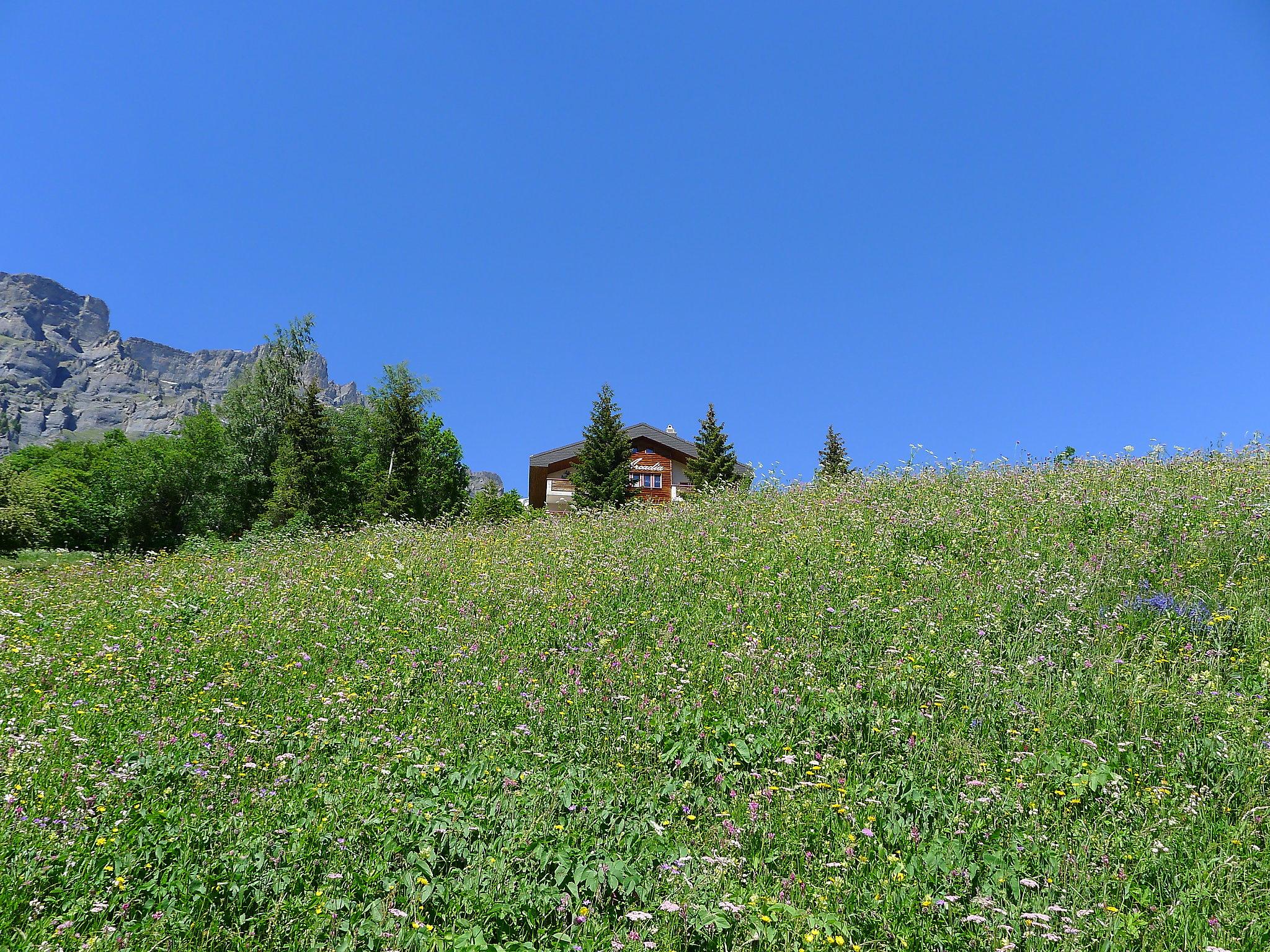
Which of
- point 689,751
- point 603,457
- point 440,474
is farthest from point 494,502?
point 689,751

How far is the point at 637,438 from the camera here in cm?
5353

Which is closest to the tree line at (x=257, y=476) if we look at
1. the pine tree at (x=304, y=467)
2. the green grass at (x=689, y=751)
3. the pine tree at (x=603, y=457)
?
the pine tree at (x=304, y=467)

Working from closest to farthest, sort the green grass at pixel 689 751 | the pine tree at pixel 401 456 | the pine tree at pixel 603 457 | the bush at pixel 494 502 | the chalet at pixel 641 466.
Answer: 1. the green grass at pixel 689 751
2. the pine tree at pixel 603 457
3. the pine tree at pixel 401 456
4. the chalet at pixel 641 466
5. the bush at pixel 494 502

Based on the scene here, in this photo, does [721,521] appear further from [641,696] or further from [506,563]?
[641,696]

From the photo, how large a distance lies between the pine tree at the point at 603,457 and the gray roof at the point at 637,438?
1666 cm

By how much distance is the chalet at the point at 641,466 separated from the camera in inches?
2053

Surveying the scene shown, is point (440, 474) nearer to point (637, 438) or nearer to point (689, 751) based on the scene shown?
point (637, 438)

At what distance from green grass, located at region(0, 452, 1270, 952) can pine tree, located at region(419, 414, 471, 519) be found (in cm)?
3375

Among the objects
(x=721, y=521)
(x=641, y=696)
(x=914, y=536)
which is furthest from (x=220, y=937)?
(x=721, y=521)

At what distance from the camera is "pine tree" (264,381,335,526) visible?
37.9 meters

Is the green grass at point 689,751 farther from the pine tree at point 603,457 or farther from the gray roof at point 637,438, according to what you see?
the gray roof at point 637,438

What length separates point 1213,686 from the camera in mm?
5855

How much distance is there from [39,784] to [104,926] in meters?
1.90

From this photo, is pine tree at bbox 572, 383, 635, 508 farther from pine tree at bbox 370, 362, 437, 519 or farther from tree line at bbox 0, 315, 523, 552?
pine tree at bbox 370, 362, 437, 519
